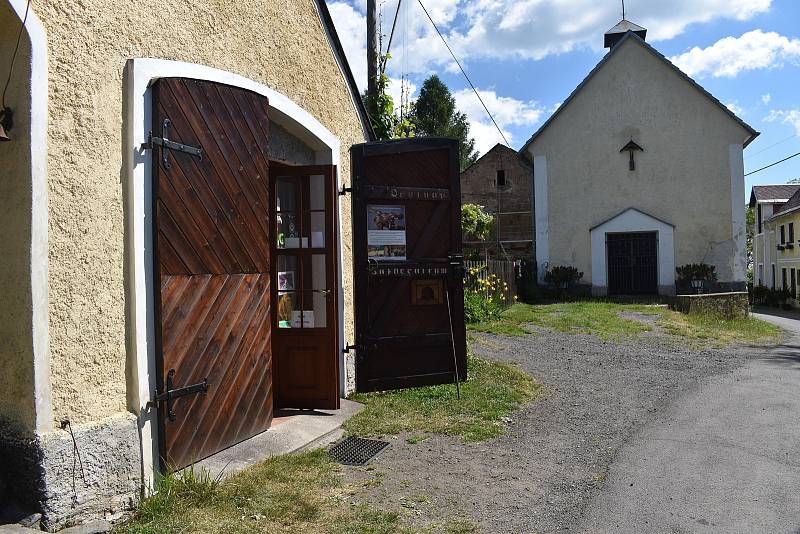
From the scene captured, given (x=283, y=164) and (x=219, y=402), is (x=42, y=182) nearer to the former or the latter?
(x=219, y=402)

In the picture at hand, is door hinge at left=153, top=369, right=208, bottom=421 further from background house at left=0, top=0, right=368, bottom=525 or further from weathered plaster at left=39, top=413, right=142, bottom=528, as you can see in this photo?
weathered plaster at left=39, top=413, right=142, bottom=528

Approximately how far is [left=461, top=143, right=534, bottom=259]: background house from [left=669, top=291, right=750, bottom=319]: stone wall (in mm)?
7310

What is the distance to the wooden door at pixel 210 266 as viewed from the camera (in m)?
4.11

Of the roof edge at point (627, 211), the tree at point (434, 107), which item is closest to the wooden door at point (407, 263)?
the roof edge at point (627, 211)

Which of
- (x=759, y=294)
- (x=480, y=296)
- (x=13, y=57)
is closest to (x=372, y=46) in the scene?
(x=13, y=57)

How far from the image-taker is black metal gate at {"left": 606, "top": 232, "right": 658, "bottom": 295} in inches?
859

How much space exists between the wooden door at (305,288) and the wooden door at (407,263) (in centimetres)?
58

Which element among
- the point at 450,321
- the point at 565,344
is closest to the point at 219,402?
the point at 450,321

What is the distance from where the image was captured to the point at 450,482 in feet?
14.5

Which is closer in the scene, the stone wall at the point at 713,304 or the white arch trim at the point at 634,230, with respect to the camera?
the stone wall at the point at 713,304

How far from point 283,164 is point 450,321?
8.38 ft

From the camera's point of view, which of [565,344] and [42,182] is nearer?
[42,182]

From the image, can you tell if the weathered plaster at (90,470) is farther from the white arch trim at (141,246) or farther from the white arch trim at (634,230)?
the white arch trim at (634,230)

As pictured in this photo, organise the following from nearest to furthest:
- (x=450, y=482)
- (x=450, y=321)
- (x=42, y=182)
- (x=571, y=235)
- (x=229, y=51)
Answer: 1. (x=42, y=182)
2. (x=450, y=482)
3. (x=229, y=51)
4. (x=450, y=321)
5. (x=571, y=235)
